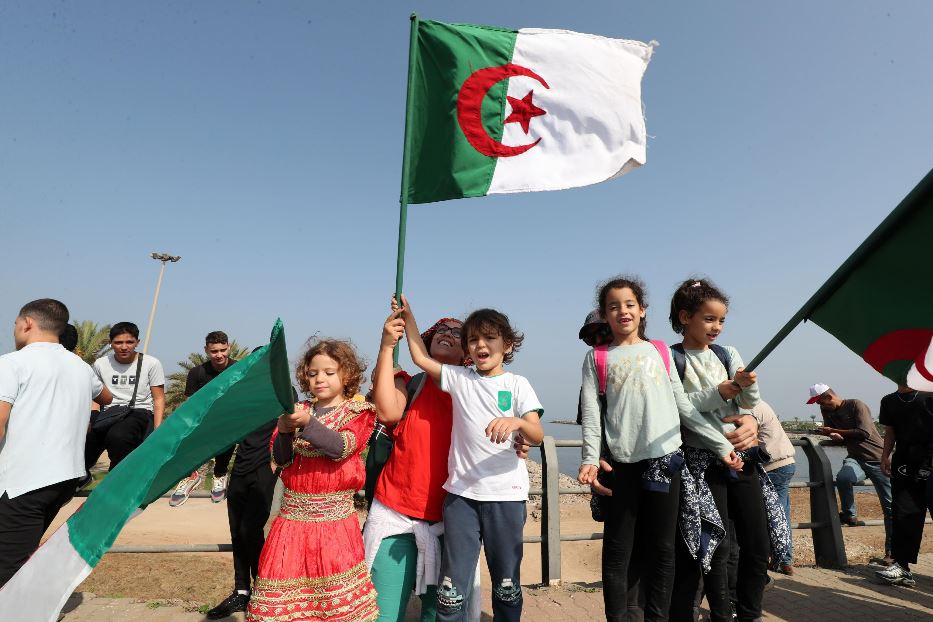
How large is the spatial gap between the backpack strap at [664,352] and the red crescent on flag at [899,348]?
0.93 metres

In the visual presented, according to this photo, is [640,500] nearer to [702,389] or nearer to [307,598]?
[702,389]

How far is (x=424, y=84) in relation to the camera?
Answer: 327cm

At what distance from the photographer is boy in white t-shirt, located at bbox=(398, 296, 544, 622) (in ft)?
7.47

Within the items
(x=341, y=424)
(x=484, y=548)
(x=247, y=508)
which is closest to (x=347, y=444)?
(x=341, y=424)

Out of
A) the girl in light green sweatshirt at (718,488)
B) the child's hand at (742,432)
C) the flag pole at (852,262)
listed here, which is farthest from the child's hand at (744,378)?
the child's hand at (742,432)

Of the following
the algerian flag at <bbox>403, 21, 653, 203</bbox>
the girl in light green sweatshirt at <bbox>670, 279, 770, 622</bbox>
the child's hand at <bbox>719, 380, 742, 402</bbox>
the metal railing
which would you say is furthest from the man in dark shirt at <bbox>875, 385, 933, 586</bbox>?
the algerian flag at <bbox>403, 21, 653, 203</bbox>

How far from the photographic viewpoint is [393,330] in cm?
255

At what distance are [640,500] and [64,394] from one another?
3.28 m

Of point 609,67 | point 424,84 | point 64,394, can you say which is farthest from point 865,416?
point 64,394

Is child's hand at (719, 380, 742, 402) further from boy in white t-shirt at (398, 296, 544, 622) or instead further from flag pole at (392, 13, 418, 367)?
flag pole at (392, 13, 418, 367)

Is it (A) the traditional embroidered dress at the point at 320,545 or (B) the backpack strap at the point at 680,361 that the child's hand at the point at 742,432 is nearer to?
(B) the backpack strap at the point at 680,361

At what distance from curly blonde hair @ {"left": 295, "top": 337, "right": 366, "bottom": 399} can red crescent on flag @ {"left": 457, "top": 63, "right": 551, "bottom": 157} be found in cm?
154

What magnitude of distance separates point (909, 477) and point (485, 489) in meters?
4.14

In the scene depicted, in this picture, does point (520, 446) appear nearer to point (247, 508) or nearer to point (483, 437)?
point (483, 437)
